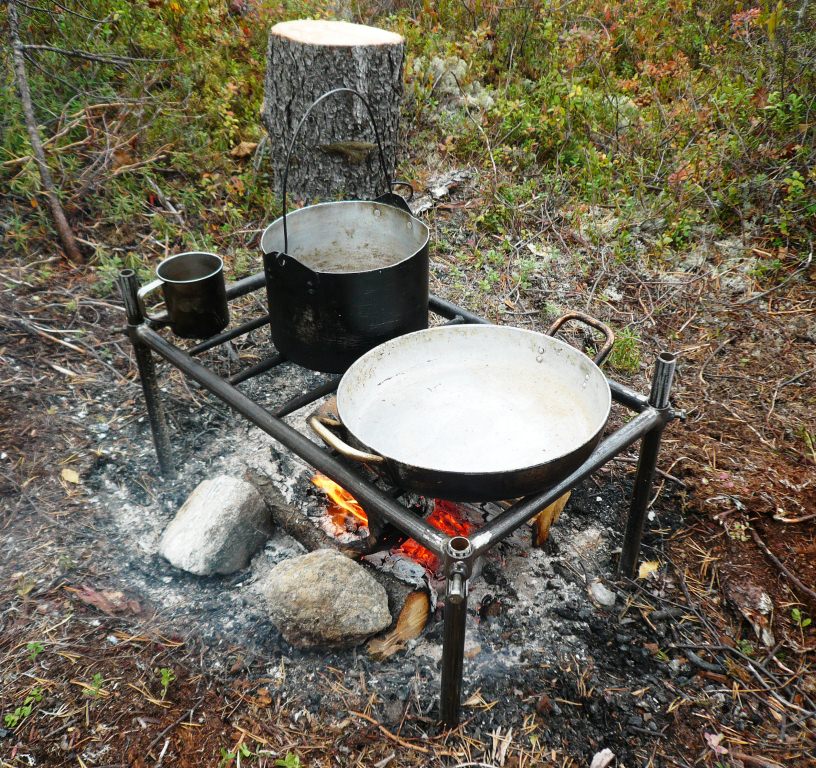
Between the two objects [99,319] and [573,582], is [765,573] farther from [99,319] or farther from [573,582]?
[99,319]

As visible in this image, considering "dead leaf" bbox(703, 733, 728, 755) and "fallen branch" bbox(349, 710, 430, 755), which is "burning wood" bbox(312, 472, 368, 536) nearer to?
"fallen branch" bbox(349, 710, 430, 755)

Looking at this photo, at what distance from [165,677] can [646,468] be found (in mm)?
1566

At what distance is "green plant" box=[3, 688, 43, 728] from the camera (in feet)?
5.81

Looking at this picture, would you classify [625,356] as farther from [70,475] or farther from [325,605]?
[70,475]

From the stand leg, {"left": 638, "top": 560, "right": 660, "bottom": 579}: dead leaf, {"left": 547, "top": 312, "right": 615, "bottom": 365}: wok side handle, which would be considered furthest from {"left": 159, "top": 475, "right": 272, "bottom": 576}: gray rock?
{"left": 638, "top": 560, "right": 660, "bottom": 579}: dead leaf

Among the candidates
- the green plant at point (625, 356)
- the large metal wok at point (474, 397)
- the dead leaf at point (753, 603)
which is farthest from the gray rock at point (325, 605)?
the green plant at point (625, 356)

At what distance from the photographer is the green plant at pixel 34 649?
75.9 inches

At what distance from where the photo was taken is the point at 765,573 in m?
2.21

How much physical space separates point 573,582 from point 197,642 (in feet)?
4.04

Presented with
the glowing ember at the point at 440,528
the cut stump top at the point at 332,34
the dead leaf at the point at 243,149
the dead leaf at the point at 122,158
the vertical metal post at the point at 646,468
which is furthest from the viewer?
the dead leaf at the point at 243,149

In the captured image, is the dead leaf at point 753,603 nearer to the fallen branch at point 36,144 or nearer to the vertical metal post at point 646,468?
the vertical metal post at point 646,468

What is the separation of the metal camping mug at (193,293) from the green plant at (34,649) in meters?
1.06

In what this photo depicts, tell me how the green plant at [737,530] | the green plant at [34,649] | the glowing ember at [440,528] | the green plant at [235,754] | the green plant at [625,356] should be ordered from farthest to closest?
1. the green plant at [625,356]
2. the green plant at [737,530]
3. the glowing ember at [440,528]
4. the green plant at [34,649]
5. the green plant at [235,754]

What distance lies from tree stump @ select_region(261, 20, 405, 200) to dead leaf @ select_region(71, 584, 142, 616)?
2296mm
